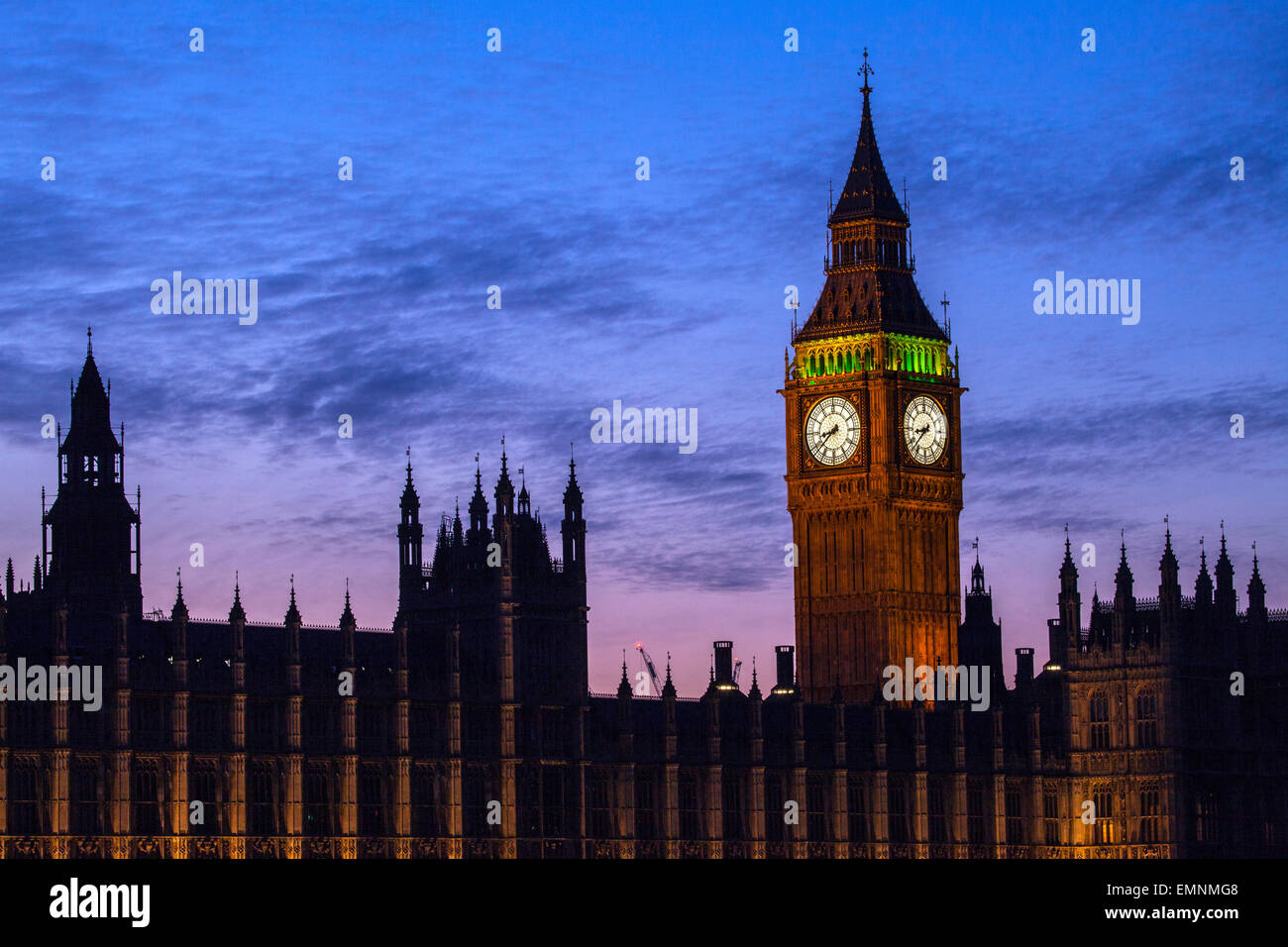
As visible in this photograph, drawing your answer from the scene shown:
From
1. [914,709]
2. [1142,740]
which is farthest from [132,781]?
[1142,740]

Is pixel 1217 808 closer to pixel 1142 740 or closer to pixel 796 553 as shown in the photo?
pixel 1142 740

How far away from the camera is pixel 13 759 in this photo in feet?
407

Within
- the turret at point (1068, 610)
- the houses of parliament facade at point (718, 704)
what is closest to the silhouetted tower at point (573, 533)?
the houses of parliament facade at point (718, 704)

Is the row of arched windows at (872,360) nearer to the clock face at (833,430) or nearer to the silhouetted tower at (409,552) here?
the clock face at (833,430)

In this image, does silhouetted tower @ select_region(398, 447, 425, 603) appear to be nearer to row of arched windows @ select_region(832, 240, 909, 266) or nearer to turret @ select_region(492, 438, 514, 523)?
turret @ select_region(492, 438, 514, 523)

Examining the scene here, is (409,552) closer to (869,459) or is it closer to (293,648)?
(293,648)

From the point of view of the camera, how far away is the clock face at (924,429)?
189 m

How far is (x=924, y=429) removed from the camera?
190m

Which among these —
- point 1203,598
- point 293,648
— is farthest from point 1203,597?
point 293,648

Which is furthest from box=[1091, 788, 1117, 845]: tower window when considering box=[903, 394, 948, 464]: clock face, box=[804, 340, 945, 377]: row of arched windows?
box=[804, 340, 945, 377]: row of arched windows

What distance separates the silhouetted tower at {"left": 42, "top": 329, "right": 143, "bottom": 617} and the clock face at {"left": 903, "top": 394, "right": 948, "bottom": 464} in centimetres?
5710

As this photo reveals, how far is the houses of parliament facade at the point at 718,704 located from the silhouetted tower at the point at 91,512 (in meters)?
0.16

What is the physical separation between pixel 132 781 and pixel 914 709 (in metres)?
54.6

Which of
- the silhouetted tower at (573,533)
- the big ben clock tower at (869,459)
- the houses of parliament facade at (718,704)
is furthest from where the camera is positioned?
the big ben clock tower at (869,459)
